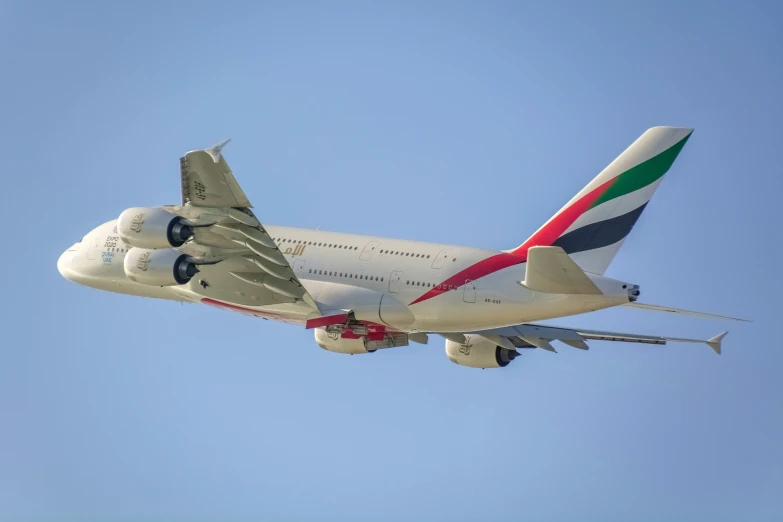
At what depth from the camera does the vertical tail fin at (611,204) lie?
153 ft

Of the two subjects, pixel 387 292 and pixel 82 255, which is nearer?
pixel 387 292

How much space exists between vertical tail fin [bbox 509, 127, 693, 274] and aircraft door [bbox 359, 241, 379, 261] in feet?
16.9

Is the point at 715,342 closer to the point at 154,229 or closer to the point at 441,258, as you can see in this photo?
the point at 441,258

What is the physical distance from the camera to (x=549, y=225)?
157ft

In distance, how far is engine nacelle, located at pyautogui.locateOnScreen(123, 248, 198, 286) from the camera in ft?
152

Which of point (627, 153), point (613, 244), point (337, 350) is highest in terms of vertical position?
point (627, 153)

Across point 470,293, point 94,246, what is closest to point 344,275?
point 470,293

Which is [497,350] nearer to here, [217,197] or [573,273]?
[573,273]

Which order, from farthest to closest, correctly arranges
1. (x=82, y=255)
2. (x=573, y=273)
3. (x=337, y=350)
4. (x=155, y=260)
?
(x=82, y=255)
(x=337, y=350)
(x=155, y=260)
(x=573, y=273)

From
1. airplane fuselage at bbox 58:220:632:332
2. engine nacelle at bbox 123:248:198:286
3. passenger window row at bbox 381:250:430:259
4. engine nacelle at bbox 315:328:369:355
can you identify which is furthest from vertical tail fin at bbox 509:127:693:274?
engine nacelle at bbox 123:248:198:286

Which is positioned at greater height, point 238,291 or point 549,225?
point 549,225

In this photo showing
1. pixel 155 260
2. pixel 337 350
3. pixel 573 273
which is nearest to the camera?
pixel 573 273

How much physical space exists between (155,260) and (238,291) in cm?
369

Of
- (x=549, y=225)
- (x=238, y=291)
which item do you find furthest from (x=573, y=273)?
(x=238, y=291)
